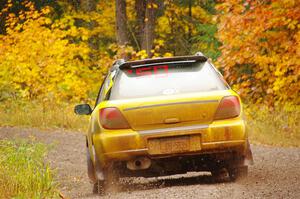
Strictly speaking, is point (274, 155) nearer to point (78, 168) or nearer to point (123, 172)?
point (78, 168)

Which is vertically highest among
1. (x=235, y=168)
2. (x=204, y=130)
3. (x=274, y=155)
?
(x=204, y=130)

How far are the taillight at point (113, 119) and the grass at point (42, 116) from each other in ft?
40.4

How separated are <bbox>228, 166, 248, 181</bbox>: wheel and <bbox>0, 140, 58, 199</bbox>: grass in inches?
84.6

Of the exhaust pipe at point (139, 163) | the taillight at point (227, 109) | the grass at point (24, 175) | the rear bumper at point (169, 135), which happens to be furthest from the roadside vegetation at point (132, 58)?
the taillight at point (227, 109)

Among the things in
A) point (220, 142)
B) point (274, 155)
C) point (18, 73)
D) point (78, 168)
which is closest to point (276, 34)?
point (274, 155)

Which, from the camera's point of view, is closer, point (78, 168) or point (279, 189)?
point (279, 189)

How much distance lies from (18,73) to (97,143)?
1688 centimetres

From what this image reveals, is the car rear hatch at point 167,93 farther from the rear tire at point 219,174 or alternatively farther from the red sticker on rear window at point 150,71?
the rear tire at point 219,174

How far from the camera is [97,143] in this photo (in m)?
9.90

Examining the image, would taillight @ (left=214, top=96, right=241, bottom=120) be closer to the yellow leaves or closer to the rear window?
the rear window

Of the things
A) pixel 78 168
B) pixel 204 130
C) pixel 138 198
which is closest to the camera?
pixel 138 198

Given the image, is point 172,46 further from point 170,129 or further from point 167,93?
point 170,129

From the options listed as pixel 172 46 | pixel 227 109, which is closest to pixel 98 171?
pixel 227 109

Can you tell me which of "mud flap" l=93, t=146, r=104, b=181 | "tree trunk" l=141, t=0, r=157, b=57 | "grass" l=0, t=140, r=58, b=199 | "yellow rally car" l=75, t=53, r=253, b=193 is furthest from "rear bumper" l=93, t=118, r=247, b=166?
"tree trunk" l=141, t=0, r=157, b=57
